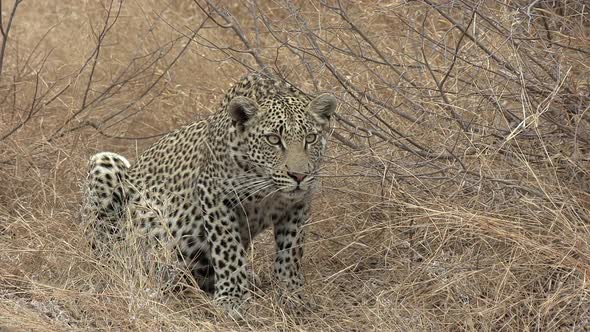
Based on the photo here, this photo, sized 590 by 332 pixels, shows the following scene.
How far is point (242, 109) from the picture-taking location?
647cm

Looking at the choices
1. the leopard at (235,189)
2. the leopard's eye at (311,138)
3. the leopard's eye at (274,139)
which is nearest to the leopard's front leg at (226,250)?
the leopard at (235,189)

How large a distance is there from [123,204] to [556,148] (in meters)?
2.43

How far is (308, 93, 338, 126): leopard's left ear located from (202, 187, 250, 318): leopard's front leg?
664mm

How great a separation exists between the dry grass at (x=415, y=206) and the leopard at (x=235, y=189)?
0.58ft

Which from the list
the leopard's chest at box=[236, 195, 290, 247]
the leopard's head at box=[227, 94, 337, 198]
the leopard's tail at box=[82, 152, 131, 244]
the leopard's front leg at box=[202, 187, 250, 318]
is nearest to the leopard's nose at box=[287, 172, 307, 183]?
the leopard's head at box=[227, 94, 337, 198]

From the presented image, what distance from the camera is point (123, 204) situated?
23.4 ft

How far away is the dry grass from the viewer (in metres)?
5.81

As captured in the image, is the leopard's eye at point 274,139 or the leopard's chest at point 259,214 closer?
the leopard's eye at point 274,139

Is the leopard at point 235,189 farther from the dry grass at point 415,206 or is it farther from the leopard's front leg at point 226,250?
the dry grass at point 415,206

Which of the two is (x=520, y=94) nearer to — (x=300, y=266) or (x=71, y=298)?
(x=300, y=266)

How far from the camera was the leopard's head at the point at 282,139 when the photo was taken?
629 cm

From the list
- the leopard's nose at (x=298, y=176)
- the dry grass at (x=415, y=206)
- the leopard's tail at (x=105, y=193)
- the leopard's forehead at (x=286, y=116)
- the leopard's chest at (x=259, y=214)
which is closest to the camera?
the dry grass at (x=415, y=206)

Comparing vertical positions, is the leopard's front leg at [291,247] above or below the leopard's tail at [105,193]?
below

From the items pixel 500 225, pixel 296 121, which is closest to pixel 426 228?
pixel 500 225
